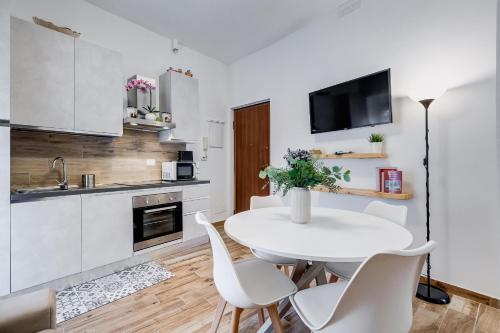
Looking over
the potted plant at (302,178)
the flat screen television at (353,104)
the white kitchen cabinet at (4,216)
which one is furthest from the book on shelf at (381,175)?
the white kitchen cabinet at (4,216)

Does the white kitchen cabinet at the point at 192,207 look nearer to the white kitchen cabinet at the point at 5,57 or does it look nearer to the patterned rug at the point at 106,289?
the patterned rug at the point at 106,289

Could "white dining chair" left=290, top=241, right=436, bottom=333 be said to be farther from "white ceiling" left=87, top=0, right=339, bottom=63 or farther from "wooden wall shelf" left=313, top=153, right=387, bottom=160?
"white ceiling" left=87, top=0, right=339, bottom=63

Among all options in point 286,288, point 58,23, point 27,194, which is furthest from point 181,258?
point 58,23

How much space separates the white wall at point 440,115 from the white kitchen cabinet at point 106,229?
2374mm

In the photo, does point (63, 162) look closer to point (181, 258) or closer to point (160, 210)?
point (160, 210)

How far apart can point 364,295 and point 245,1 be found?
313cm

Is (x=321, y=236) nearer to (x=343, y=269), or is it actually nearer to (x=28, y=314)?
(x=343, y=269)

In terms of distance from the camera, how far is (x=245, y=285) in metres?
1.29

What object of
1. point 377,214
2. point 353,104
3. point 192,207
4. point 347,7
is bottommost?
point 192,207

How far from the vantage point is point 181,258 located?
288cm

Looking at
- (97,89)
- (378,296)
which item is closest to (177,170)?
(97,89)

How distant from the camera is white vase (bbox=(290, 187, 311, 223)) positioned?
1497 millimetres

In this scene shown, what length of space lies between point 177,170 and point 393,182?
260 centimetres

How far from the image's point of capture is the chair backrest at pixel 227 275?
110cm
